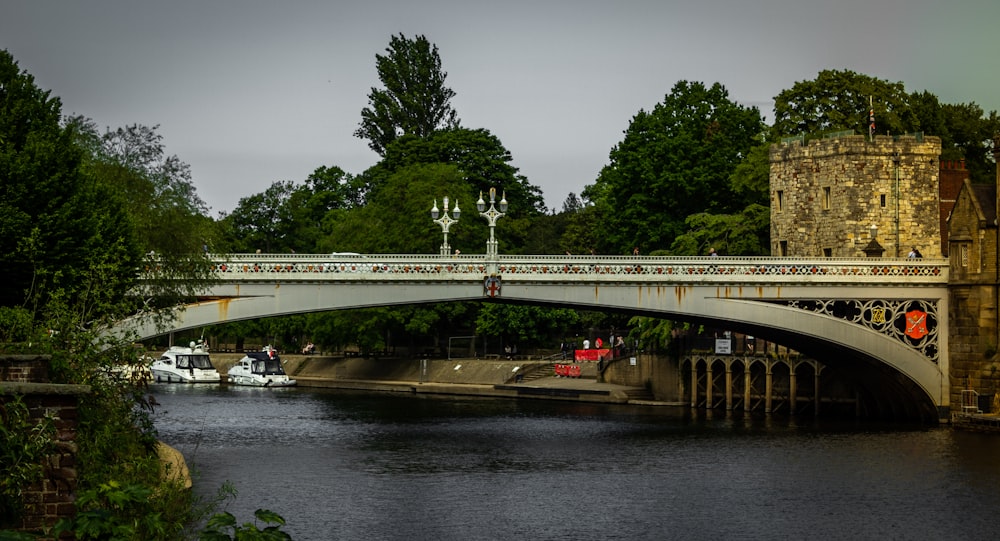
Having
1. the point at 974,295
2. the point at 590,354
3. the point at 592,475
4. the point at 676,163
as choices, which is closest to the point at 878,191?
the point at 974,295

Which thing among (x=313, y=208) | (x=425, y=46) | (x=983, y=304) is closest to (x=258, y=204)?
(x=313, y=208)

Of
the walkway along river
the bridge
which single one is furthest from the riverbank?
the bridge

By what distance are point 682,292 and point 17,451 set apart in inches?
1423

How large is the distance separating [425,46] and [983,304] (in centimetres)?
5610

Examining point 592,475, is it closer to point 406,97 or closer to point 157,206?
point 157,206

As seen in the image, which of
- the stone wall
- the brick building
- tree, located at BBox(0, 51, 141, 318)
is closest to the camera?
the stone wall

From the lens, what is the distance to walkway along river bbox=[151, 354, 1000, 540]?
105 feet

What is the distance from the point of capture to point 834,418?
5731 centimetres

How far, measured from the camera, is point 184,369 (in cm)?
8938

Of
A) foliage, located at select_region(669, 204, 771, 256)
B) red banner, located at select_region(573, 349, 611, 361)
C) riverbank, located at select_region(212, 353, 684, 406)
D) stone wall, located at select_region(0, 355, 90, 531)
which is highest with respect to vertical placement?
foliage, located at select_region(669, 204, 771, 256)

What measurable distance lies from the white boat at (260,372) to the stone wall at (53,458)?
2653 inches

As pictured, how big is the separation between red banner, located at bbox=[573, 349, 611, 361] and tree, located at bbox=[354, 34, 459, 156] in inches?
1068

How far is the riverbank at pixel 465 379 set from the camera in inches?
2655

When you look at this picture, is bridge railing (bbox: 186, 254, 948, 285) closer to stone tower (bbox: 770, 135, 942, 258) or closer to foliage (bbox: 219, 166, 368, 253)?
stone tower (bbox: 770, 135, 942, 258)
